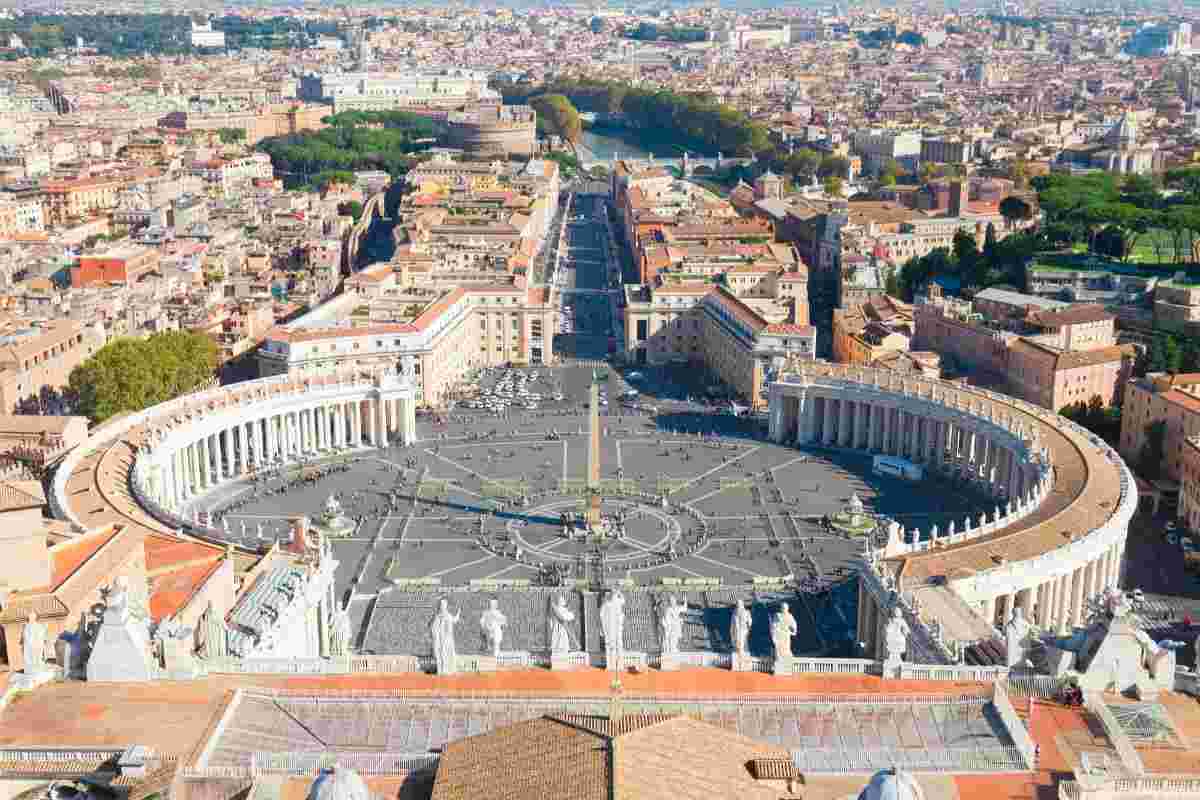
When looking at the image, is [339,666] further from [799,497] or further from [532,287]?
[532,287]

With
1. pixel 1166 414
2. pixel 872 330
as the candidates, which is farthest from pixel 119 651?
pixel 872 330

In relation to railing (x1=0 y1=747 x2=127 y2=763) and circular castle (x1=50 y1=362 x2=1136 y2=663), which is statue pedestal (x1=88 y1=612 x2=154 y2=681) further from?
circular castle (x1=50 y1=362 x2=1136 y2=663)

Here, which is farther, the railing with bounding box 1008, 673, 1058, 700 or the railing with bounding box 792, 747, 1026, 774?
the railing with bounding box 1008, 673, 1058, 700

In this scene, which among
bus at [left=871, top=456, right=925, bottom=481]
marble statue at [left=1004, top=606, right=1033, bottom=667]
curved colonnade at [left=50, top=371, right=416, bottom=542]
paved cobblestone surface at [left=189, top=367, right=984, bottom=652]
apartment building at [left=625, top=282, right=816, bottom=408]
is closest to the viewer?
marble statue at [left=1004, top=606, right=1033, bottom=667]

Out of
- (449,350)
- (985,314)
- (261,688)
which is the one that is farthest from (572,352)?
(261,688)

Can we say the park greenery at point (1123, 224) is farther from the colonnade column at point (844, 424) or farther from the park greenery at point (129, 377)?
the park greenery at point (129, 377)

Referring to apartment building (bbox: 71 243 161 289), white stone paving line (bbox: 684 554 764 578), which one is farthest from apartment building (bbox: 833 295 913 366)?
apartment building (bbox: 71 243 161 289)
